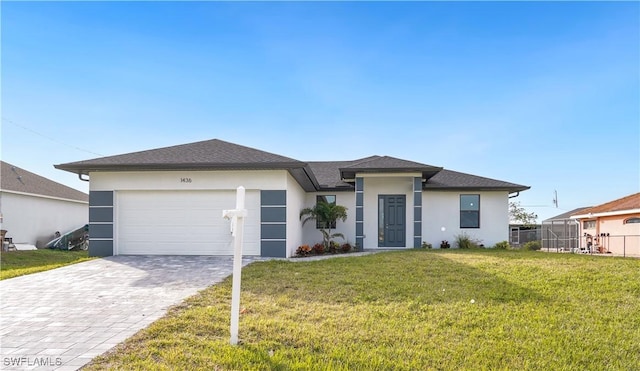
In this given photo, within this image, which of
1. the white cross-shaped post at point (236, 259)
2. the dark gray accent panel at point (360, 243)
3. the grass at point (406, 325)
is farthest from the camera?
the dark gray accent panel at point (360, 243)

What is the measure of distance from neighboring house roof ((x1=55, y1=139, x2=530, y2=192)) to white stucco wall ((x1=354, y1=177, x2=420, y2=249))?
0.82 meters

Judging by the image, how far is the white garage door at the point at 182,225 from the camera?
11.2 m

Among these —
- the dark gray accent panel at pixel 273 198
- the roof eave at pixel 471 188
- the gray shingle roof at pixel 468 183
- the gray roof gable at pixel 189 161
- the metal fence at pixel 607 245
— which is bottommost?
the metal fence at pixel 607 245

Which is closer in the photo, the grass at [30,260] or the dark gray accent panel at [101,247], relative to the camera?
the grass at [30,260]

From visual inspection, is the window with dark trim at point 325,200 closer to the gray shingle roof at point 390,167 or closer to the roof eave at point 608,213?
the gray shingle roof at point 390,167

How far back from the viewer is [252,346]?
368cm

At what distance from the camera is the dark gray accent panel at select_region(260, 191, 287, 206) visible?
11055 millimetres

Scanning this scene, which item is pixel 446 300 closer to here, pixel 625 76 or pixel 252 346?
pixel 252 346

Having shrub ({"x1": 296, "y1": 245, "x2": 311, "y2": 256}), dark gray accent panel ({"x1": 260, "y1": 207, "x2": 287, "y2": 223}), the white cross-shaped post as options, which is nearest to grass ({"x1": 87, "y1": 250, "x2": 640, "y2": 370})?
the white cross-shaped post

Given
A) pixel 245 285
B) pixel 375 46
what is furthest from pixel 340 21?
pixel 245 285

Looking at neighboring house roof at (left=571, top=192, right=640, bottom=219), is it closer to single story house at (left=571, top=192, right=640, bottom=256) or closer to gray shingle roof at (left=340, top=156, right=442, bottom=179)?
single story house at (left=571, top=192, right=640, bottom=256)

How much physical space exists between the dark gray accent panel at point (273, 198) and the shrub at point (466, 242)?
28.5 feet

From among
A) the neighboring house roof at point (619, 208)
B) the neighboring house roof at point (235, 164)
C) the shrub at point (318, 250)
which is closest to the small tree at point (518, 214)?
the neighboring house roof at point (619, 208)

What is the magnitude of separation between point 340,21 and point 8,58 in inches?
414
